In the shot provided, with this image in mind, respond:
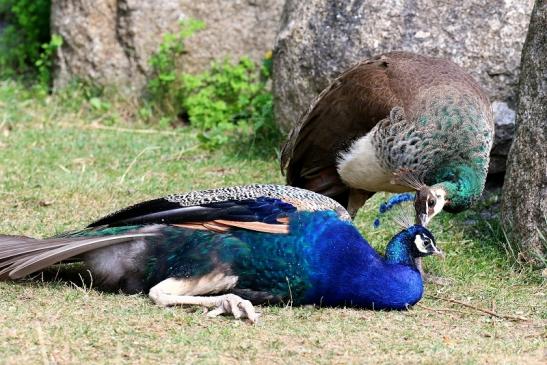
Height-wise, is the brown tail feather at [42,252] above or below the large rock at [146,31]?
below

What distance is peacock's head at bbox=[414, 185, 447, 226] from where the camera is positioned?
5.35 m

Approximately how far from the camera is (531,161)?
581 cm

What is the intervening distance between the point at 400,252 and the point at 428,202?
0.54m

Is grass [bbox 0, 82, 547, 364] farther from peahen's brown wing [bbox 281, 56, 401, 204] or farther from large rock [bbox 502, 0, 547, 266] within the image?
peahen's brown wing [bbox 281, 56, 401, 204]

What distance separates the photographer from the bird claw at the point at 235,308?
14.9ft

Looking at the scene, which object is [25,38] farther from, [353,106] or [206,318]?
[206,318]

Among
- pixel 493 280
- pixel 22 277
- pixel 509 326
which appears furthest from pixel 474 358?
pixel 22 277

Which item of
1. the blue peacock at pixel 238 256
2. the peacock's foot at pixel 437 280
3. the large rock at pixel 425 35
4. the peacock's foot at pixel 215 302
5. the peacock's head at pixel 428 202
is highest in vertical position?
the large rock at pixel 425 35

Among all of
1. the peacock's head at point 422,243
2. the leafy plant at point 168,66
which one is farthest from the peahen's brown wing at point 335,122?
the leafy plant at point 168,66

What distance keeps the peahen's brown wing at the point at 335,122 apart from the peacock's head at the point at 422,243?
0.95 metres

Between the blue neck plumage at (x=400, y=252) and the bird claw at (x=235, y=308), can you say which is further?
the blue neck plumage at (x=400, y=252)

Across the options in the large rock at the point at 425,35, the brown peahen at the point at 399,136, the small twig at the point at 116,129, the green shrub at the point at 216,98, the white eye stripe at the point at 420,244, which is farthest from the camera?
the small twig at the point at 116,129

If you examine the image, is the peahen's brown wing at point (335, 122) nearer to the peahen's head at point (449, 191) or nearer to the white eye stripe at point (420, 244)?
the peahen's head at point (449, 191)

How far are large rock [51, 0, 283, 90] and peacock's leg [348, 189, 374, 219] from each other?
304 cm
